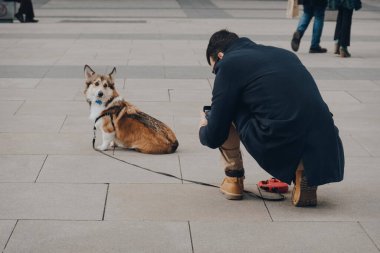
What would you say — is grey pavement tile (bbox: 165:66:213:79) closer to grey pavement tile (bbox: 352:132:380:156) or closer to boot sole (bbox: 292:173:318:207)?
grey pavement tile (bbox: 352:132:380:156)

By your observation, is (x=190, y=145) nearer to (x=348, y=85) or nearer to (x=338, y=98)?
(x=338, y=98)

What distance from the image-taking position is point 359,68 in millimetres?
11812

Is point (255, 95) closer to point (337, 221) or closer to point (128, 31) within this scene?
point (337, 221)

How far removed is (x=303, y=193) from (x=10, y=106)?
4517 mm

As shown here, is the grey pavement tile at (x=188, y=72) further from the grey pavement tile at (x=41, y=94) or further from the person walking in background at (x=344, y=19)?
the person walking in background at (x=344, y=19)

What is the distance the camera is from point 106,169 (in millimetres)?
6082

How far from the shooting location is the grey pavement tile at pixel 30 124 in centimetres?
736

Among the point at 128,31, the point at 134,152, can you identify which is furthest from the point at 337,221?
the point at 128,31

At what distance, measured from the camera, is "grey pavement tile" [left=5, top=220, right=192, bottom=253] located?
4.39 meters

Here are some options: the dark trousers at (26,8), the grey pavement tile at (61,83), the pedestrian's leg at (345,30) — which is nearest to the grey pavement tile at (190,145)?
the grey pavement tile at (61,83)

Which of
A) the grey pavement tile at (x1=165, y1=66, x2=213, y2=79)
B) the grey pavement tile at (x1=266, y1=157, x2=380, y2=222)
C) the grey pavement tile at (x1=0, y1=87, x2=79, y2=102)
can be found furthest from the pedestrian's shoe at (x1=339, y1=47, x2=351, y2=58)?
the grey pavement tile at (x1=266, y1=157, x2=380, y2=222)

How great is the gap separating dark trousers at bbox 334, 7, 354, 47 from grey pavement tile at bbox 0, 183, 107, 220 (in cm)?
798

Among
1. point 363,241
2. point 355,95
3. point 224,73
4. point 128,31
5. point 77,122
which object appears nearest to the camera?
point 363,241

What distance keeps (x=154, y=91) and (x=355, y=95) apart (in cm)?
273
